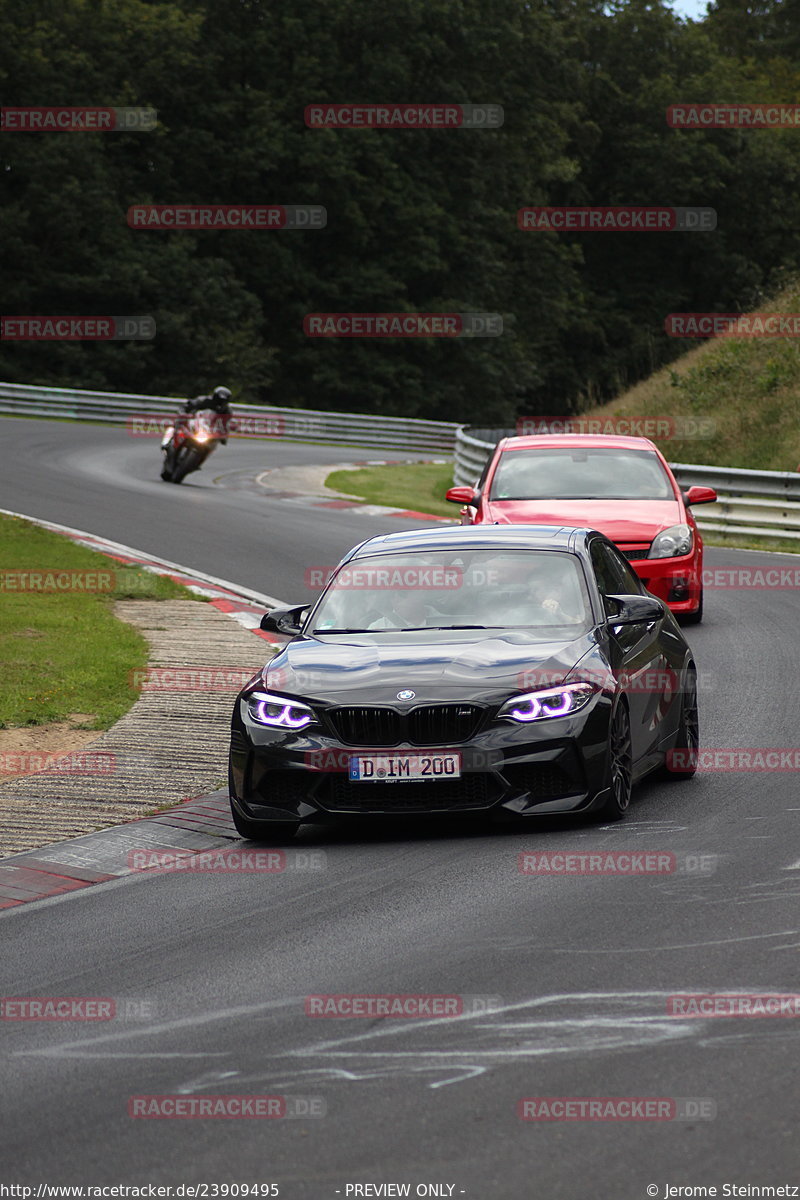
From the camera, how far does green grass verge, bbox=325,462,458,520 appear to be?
2966cm

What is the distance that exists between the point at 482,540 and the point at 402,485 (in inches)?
948

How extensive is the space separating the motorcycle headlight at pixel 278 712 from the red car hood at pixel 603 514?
741 cm

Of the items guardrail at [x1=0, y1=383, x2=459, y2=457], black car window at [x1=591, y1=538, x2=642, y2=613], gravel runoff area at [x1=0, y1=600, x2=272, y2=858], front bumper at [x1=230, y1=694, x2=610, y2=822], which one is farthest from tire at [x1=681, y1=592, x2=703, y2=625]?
guardrail at [x1=0, y1=383, x2=459, y2=457]

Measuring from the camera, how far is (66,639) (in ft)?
50.2

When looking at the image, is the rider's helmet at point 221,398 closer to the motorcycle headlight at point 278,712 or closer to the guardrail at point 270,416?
the guardrail at point 270,416

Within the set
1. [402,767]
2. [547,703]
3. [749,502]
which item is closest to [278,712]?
[402,767]

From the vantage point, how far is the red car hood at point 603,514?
16.1 meters

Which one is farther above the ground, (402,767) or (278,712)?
(278,712)

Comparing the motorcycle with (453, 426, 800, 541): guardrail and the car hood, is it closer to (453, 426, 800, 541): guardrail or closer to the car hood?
(453, 426, 800, 541): guardrail

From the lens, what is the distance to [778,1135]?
468 cm

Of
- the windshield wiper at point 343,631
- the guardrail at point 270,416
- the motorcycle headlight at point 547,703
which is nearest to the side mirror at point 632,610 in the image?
the motorcycle headlight at point 547,703

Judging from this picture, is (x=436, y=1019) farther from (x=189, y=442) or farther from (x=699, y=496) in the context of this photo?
(x=189, y=442)

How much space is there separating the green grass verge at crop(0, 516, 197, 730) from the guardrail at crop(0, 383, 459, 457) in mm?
24683

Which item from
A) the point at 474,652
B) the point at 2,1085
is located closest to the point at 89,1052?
the point at 2,1085
